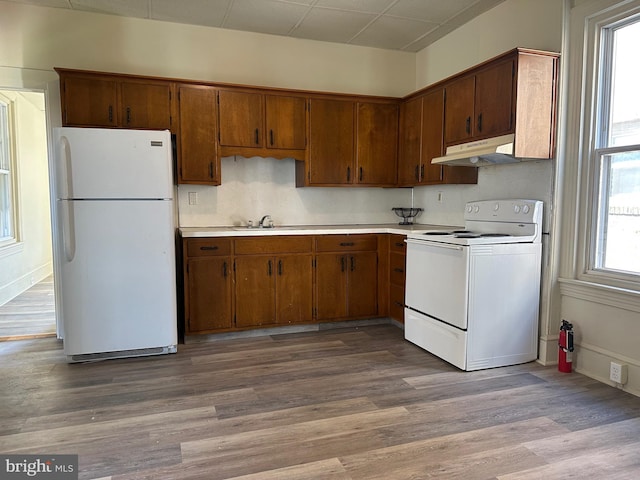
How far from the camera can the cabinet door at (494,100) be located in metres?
2.94

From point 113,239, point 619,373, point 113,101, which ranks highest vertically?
point 113,101

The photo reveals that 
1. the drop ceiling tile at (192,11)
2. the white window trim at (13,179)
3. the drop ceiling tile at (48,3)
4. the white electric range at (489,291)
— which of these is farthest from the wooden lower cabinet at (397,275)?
the white window trim at (13,179)

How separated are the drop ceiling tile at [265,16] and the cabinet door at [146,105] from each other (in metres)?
0.84

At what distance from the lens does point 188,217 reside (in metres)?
4.00

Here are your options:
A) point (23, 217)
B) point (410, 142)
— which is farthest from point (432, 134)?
point (23, 217)

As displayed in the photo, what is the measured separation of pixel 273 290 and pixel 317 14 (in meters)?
2.34

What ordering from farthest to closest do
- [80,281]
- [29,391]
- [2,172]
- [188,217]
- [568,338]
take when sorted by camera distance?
[2,172], [188,217], [80,281], [568,338], [29,391]

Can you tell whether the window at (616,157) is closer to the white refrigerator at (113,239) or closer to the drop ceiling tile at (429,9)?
the drop ceiling tile at (429,9)

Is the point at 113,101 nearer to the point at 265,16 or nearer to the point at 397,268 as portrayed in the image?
the point at 265,16

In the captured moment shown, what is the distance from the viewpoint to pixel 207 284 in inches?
140

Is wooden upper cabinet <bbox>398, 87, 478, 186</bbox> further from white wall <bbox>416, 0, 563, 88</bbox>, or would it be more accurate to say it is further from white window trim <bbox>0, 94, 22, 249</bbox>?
white window trim <bbox>0, 94, 22, 249</bbox>

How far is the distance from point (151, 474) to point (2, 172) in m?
4.89

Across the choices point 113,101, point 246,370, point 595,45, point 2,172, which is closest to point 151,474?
point 246,370

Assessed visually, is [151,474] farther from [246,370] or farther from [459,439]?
[459,439]
